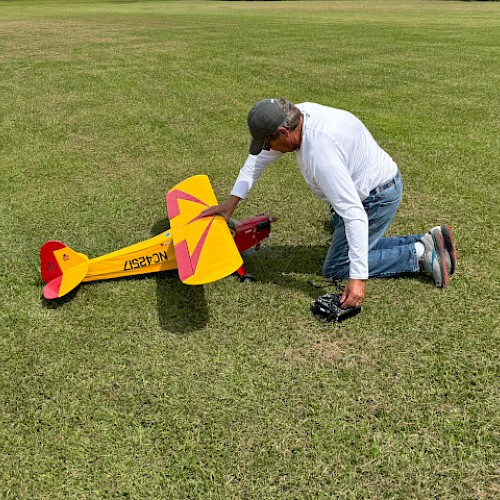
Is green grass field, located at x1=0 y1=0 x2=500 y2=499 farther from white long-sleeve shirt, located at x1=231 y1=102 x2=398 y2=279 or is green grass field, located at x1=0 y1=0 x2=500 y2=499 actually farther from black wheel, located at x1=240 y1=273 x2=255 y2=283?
white long-sleeve shirt, located at x1=231 y1=102 x2=398 y2=279

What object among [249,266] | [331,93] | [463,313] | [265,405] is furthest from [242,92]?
[265,405]

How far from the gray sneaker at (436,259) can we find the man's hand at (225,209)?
2.37 metres

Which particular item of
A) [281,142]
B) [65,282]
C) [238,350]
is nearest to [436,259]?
[281,142]

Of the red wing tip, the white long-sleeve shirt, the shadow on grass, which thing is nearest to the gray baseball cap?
the white long-sleeve shirt

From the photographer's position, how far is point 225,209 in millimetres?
5434

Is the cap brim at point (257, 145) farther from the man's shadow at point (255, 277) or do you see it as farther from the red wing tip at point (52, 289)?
the red wing tip at point (52, 289)

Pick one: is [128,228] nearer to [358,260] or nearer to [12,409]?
[12,409]

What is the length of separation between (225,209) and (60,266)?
6.99 ft

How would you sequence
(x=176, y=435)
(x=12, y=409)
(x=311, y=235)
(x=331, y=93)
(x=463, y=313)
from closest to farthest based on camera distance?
1. (x=176, y=435)
2. (x=12, y=409)
3. (x=463, y=313)
4. (x=311, y=235)
5. (x=331, y=93)

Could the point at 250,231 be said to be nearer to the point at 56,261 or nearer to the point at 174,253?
the point at 174,253

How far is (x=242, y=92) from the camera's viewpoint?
1406cm

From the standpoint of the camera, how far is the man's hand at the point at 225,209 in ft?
17.7

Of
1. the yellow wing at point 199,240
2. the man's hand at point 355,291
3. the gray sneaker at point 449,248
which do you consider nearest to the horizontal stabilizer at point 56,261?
the yellow wing at point 199,240

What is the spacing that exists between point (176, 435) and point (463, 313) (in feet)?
10.9
